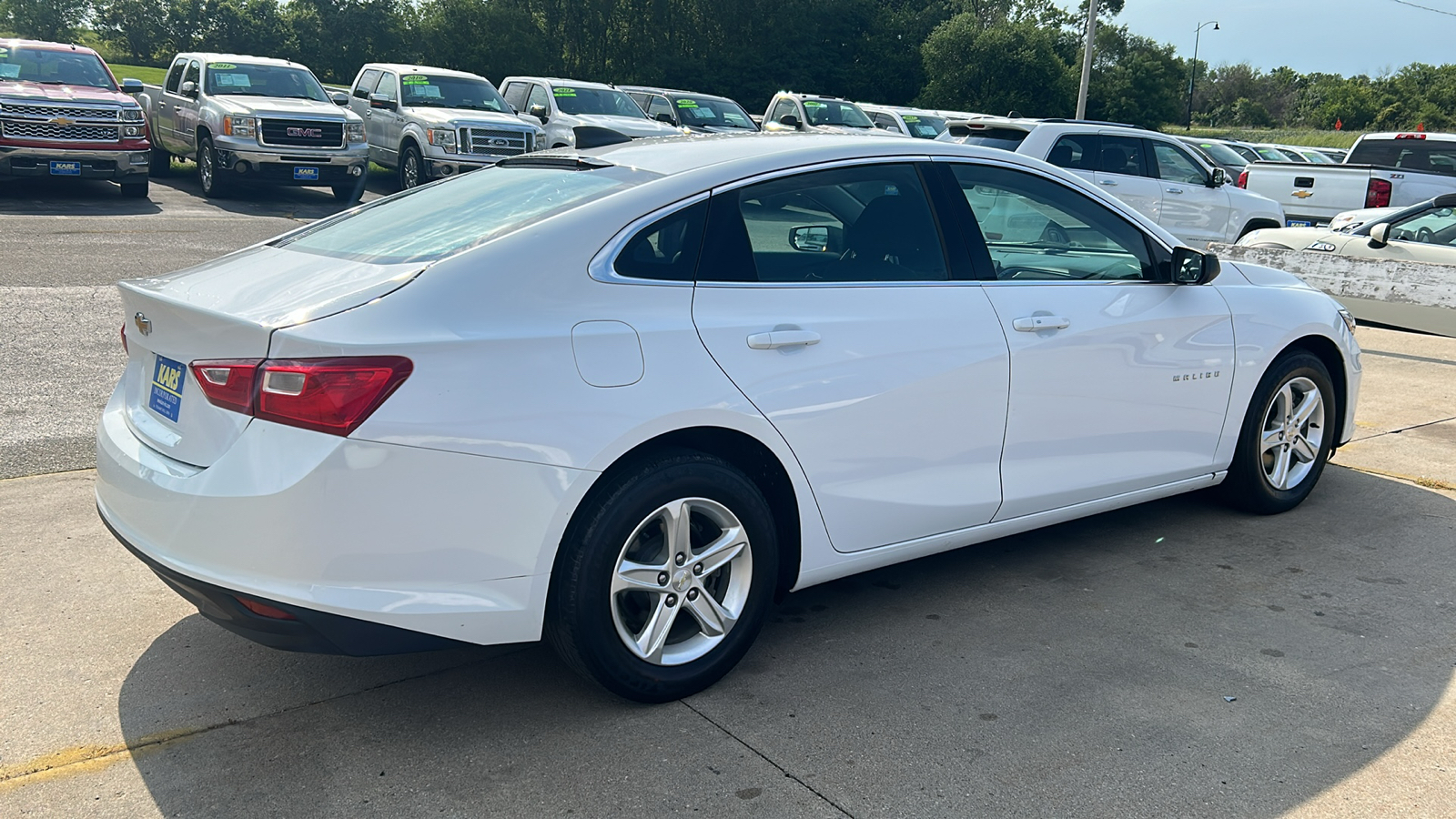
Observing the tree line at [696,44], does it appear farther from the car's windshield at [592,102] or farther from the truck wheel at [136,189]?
the truck wheel at [136,189]

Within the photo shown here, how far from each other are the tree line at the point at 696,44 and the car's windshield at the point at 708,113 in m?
24.8

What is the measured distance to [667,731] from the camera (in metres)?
3.31

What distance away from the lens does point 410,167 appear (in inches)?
695

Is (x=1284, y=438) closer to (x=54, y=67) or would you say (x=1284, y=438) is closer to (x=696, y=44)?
(x=54, y=67)

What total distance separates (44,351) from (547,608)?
5.62 metres

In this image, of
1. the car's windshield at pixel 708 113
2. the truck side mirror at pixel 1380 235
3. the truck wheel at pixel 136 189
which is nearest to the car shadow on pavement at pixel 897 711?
the truck side mirror at pixel 1380 235

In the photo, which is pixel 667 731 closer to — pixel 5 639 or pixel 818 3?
pixel 5 639

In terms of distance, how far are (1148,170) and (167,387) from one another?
1326 centimetres

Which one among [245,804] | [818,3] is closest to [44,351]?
[245,804]

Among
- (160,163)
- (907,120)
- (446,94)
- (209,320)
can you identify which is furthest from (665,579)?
(907,120)

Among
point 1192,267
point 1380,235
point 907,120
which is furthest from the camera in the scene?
point 907,120

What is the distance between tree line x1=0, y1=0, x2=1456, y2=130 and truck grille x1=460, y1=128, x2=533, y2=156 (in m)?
29.6

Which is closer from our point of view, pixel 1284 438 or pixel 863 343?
pixel 863 343

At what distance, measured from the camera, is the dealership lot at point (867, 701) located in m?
2.99
